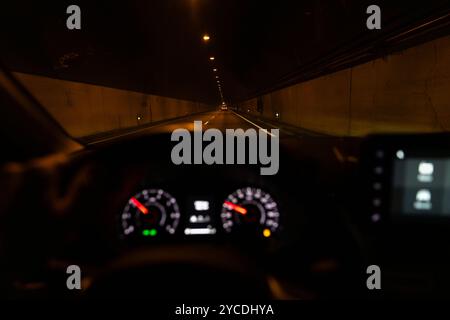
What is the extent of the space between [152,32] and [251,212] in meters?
38.2

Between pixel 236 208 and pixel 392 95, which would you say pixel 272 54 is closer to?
pixel 392 95

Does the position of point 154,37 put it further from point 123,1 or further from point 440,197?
point 440,197

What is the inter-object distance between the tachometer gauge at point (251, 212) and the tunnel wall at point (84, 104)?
1124 cm

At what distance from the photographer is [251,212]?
3.56 metres

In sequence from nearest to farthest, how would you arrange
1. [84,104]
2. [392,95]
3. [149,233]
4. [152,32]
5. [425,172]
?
[425,172] < [149,233] < [392,95] < [84,104] < [152,32]

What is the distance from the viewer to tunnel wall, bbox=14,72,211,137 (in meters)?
20.8

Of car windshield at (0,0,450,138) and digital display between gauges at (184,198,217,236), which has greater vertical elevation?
car windshield at (0,0,450,138)

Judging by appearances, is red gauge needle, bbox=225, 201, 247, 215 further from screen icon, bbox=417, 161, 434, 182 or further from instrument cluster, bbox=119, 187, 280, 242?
screen icon, bbox=417, 161, 434, 182

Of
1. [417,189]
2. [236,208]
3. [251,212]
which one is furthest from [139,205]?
[417,189]

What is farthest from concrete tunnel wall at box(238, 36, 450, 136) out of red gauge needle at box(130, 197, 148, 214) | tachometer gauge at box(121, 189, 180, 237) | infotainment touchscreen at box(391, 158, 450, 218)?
red gauge needle at box(130, 197, 148, 214)

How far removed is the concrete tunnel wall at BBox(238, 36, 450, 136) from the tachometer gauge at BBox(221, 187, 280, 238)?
15.6 ft

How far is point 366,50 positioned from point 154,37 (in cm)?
2580
